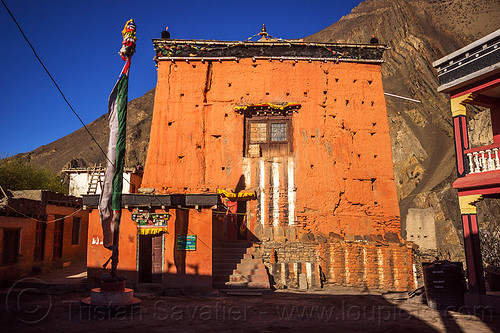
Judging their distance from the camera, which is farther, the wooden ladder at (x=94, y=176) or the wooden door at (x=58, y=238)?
the wooden ladder at (x=94, y=176)

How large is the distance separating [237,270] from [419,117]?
3587 centimetres

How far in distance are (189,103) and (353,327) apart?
13457 mm

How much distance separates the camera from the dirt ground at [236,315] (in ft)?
27.9

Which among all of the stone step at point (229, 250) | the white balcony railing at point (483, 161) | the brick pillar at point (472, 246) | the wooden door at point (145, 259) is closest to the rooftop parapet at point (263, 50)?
the white balcony railing at point (483, 161)

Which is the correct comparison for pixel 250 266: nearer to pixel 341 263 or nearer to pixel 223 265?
pixel 223 265

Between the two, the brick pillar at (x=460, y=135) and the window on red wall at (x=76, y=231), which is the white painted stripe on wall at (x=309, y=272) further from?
the window on red wall at (x=76, y=231)

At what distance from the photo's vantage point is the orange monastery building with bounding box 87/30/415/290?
53.7 feet

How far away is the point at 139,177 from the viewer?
27.1 metres

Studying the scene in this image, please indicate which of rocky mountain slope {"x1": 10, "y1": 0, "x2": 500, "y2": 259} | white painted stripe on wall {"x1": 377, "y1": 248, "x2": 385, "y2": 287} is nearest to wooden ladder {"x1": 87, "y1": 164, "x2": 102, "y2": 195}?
rocky mountain slope {"x1": 10, "y1": 0, "x2": 500, "y2": 259}

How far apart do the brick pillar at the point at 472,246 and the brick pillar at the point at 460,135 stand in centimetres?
95

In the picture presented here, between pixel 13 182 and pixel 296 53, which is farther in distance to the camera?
pixel 13 182

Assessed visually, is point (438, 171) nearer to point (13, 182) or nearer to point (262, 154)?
point (262, 154)

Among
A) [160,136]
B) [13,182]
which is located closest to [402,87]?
[160,136]

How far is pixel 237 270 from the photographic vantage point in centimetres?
1492
